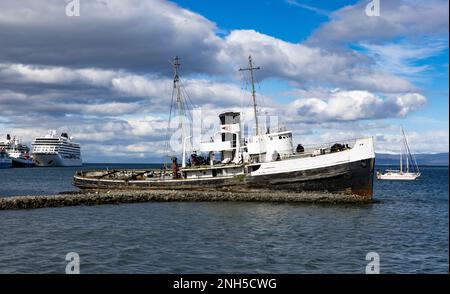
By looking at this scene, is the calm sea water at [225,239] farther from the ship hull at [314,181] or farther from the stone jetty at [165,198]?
the ship hull at [314,181]

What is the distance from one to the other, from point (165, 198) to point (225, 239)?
23910 millimetres

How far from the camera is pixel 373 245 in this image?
27.6 m

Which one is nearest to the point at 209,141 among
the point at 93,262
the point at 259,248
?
the point at 259,248

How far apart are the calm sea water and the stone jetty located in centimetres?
240

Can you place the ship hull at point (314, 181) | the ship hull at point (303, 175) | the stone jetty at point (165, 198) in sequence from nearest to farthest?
the stone jetty at point (165, 198), the ship hull at point (303, 175), the ship hull at point (314, 181)

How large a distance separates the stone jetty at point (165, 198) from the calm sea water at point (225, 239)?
94.5 inches

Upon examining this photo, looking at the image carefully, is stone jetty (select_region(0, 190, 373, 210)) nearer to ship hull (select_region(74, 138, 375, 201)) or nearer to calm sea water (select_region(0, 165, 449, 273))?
ship hull (select_region(74, 138, 375, 201))

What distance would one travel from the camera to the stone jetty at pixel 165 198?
45.8 meters

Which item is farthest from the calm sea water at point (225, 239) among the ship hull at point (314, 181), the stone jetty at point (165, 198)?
the ship hull at point (314, 181)

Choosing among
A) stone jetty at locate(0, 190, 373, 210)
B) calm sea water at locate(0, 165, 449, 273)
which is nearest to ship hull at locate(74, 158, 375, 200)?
stone jetty at locate(0, 190, 373, 210)

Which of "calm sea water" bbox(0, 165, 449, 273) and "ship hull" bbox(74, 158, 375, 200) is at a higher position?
"ship hull" bbox(74, 158, 375, 200)

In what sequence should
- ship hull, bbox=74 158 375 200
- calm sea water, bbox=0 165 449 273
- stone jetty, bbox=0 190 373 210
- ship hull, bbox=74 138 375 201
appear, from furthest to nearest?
1. ship hull, bbox=74 158 375 200
2. ship hull, bbox=74 138 375 201
3. stone jetty, bbox=0 190 373 210
4. calm sea water, bbox=0 165 449 273

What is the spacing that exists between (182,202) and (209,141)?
10.2m

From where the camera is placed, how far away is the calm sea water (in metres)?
22.3
